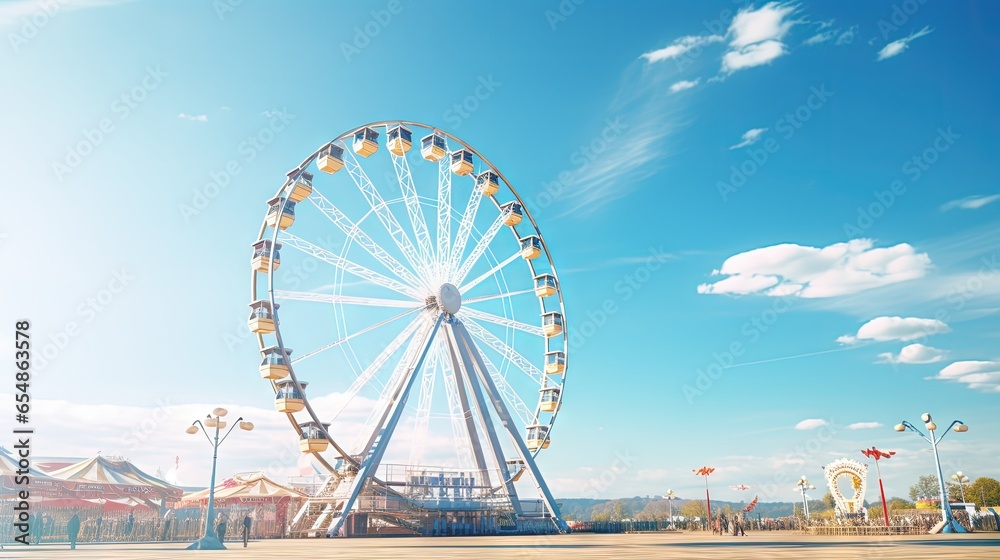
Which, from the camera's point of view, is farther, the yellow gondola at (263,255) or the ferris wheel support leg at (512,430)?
the ferris wheel support leg at (512,430)

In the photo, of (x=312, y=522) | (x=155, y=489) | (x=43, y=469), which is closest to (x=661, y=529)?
(x=312, y=522)

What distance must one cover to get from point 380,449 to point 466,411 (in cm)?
565

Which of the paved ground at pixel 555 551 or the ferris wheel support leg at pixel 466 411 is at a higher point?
→ the ferris wheel support leg at pixel 466 411

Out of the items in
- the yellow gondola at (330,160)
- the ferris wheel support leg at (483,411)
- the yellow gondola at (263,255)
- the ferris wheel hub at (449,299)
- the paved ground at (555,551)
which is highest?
the yellow gondola at (330,160)

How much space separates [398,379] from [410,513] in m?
6.50

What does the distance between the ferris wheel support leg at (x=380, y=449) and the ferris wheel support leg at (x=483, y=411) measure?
60.1 inches

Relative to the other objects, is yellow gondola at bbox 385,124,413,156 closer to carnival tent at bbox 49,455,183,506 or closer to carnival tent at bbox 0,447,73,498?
carnival tent at bbox 0,447,73,498

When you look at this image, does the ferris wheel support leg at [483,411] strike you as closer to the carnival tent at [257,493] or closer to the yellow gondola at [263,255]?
the yellow gondola at [263,255]

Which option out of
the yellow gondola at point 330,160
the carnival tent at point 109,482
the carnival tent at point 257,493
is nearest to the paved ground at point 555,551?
the carnival tent at point 109,482

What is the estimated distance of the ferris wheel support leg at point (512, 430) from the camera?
1490 inches

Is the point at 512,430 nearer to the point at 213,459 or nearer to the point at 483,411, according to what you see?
the point at 483,411

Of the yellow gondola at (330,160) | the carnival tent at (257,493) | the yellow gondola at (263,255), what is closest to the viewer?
the yellow gondola at (263,255)

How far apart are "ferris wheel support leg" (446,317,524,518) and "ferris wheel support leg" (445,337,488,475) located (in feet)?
0.89

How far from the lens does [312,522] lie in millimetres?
33438
